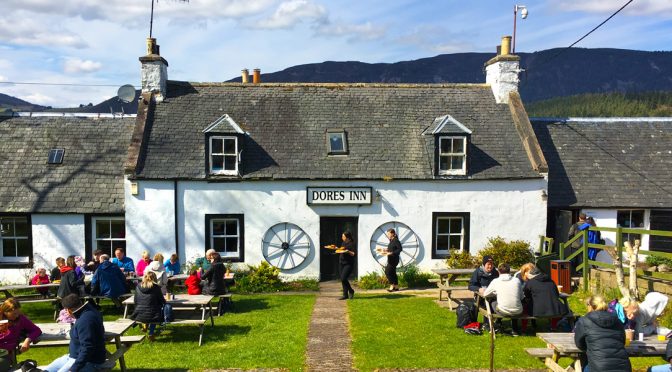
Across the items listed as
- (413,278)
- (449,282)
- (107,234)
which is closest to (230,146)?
(107,234)

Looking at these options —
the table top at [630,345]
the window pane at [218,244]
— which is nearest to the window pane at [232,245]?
the window pane at [218,244]

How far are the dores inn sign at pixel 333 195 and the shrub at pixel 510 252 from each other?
438 centimetres

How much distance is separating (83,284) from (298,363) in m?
5.91

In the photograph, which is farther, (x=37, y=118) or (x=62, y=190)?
(x=37, y=118)

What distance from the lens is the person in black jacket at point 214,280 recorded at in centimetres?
1209

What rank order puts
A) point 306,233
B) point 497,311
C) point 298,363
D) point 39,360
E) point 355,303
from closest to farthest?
1. point 298,363
2. point 39,360
3. point 497,311
4. point 355,303
5. point 306,233

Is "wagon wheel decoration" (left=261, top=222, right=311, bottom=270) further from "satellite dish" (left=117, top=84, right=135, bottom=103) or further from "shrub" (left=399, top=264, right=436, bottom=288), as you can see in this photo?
"satellite dish" (left=117, top=84, right=135, bottom=103)

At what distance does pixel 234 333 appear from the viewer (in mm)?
10828

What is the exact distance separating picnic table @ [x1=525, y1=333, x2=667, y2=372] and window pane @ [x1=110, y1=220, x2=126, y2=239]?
13.4 metres

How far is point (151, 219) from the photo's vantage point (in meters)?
16.5

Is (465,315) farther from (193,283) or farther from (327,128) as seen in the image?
(327,128)

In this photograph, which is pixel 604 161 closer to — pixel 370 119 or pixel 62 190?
pixel 370 119

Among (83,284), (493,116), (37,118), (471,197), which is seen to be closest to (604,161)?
(493,116)

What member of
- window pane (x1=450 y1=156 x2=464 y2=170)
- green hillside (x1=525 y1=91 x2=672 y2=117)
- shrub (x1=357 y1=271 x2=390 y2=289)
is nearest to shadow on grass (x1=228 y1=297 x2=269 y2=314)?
shrub (x1=357 y1=271 x2=390 y2=289)
